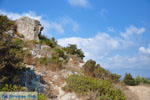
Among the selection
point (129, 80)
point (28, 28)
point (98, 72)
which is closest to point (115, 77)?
point (98, 72)

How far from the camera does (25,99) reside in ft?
12.5

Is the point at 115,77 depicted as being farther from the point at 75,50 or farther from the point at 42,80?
the point at 75,50

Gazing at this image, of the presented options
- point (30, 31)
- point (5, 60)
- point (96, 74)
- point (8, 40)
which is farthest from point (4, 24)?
point (30, 31)

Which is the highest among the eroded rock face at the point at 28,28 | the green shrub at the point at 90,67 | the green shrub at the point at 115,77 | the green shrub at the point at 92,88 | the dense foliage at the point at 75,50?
the eroded rock face at the point at 28,28

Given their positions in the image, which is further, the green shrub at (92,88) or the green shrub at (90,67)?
the green shrub at (90,67)

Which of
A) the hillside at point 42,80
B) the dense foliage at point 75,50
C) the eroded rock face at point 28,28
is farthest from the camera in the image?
the dense foliage at point 75,50

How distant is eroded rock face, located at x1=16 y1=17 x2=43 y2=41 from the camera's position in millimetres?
15136

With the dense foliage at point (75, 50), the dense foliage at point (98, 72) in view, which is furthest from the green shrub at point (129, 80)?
the dense foliage at point (75, 50)

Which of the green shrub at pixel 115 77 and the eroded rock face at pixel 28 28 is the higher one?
the eroded rock face at pixel 28 28

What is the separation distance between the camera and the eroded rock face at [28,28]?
1514 cm

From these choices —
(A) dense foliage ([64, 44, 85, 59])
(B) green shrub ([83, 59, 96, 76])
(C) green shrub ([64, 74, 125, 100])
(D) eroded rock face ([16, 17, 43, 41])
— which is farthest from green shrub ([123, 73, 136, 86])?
(D) eroded rock face ([16, 17, 43, 41])

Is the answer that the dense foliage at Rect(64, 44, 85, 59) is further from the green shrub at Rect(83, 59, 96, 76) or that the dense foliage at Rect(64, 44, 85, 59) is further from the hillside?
the hillside

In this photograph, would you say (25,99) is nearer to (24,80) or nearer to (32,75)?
(24,80)

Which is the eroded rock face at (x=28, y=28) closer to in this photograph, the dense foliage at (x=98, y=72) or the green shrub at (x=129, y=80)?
the dense foliage at (x=98, y=72)
